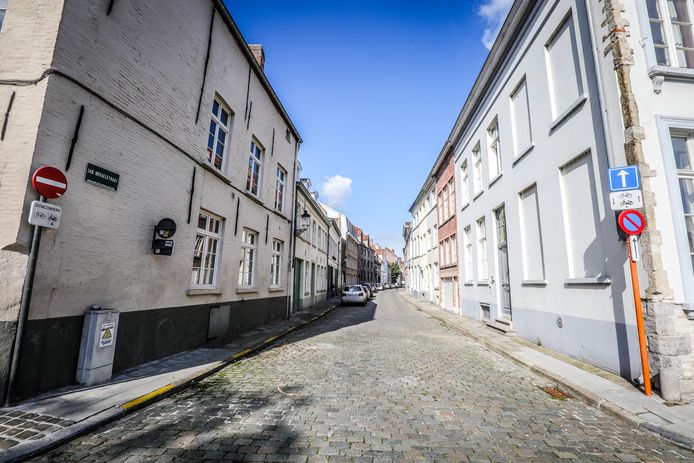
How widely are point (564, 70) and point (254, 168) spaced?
29.8ft

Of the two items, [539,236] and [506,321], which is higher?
[539,236]

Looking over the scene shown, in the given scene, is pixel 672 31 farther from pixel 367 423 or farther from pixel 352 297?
pixel 352 297

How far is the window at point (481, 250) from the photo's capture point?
12938 mm

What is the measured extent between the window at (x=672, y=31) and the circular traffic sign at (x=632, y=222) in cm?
298

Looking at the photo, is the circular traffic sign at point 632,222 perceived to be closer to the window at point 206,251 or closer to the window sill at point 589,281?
the window sill at point 589,281

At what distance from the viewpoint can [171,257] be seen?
22.1ft

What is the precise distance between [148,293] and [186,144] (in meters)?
3.28

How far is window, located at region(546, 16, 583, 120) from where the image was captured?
22.9ft

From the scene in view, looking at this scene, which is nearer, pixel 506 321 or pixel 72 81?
pixel 72 81

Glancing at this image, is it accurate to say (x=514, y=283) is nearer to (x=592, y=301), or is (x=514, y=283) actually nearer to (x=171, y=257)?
(x=592, y=301)

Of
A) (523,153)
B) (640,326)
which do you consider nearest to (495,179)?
(523,153)

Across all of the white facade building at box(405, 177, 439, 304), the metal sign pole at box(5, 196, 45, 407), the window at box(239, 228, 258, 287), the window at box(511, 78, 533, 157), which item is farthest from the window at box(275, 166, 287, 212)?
the white facade building at box(405, 177, 439, 304)

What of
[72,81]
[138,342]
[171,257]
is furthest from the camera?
[171,257]

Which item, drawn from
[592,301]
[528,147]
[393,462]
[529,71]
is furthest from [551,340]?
[529,71]
